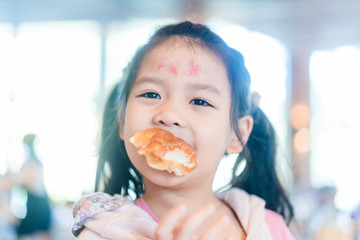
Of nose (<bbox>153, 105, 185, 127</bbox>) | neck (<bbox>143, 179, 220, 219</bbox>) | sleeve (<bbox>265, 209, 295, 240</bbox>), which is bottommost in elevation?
sleeve (<bbox>265, 209, 295, 240</bbox>)

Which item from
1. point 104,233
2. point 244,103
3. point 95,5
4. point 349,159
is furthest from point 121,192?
point 349,159

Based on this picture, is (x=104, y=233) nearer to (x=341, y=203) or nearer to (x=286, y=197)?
(x=286, y=197)

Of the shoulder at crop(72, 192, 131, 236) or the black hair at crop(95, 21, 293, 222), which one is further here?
the black hair at crop(95, 21, 293, 222)

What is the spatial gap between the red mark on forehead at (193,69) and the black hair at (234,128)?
8cm

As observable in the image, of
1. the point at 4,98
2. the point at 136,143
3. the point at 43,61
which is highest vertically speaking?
the point at 136,143

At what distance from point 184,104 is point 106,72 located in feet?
18.1

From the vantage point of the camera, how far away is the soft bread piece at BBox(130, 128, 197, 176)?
89 centimetres

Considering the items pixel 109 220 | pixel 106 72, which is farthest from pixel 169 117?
pixel 106 72

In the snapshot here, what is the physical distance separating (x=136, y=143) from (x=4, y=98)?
19.1 feet

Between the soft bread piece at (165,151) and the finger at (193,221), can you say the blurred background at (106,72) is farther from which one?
the finger at (193,221)

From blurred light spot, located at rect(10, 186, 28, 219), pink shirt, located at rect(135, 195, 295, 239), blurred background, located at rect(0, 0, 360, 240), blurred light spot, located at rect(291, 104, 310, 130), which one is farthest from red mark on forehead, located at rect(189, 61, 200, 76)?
blurred light spot, located at rect(291, 104, 310, 130)

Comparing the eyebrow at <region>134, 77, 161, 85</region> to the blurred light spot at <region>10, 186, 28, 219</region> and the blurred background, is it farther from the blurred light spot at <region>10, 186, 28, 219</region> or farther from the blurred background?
the blurred light spot at <region>10, 186, 28, 219</region>

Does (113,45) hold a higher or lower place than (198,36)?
lower

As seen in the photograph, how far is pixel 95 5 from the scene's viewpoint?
573 centimetres
